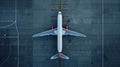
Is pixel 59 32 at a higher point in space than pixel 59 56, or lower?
higher

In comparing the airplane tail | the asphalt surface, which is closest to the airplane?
the airplane tail

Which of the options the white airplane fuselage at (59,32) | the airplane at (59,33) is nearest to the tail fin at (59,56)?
the airplane at (59,33)

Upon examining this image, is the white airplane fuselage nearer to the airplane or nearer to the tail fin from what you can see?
the airplane

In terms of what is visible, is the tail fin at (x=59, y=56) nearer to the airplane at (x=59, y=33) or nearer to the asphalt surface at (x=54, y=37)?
the airplane at (x=59, y=33)

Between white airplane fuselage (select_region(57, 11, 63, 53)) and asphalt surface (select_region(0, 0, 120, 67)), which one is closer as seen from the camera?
white airplane fuselage (select_region(57, 11, 63, 53))

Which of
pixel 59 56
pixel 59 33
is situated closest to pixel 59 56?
pixel 59 56

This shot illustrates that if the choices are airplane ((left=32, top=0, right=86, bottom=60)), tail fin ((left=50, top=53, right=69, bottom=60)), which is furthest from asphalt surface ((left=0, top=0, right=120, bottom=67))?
tail fin ((left=50, top=53, right=69, bottom=60))

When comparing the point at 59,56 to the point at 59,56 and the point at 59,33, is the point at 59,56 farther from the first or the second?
the point at 59,33

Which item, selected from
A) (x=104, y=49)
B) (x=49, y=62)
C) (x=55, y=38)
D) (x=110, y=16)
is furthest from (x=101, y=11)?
(x=49, y=62)

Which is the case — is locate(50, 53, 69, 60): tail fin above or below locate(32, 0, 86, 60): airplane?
below
